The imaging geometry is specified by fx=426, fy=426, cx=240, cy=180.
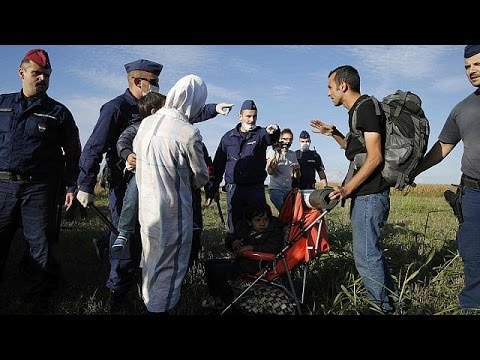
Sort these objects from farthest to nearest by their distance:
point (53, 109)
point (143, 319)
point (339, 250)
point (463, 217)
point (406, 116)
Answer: point (339, 250) < point (53, 109) < point (463, 217) < point (406, 116) < point (143, 319)

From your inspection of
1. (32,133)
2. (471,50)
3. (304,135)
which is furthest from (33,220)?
(304,135)

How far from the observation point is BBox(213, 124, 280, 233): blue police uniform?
233 inches

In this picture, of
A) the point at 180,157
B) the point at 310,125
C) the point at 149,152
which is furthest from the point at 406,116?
the point at 149,152

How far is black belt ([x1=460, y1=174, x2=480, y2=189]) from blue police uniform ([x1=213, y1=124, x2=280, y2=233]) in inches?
107

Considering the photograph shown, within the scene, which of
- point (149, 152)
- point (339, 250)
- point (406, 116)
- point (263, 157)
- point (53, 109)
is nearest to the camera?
point (149, 152)

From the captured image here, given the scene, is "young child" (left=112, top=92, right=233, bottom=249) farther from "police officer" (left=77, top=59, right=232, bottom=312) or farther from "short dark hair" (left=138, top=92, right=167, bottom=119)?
"police officer" (left=77, top=59, right=232, bottom=312)

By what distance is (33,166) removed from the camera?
3744 millimetres

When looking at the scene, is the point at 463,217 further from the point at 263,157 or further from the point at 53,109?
the point at 53,109

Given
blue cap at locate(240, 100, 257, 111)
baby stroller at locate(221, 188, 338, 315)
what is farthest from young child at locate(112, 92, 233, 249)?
blue cap at locate(240, 100, 257, 111)

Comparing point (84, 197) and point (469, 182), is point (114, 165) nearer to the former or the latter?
point (84, 197)

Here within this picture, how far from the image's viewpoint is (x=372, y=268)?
3.43 m

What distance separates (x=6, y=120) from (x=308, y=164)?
664 centimetres

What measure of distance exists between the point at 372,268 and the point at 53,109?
123 inches

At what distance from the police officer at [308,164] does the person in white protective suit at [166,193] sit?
6.27m
